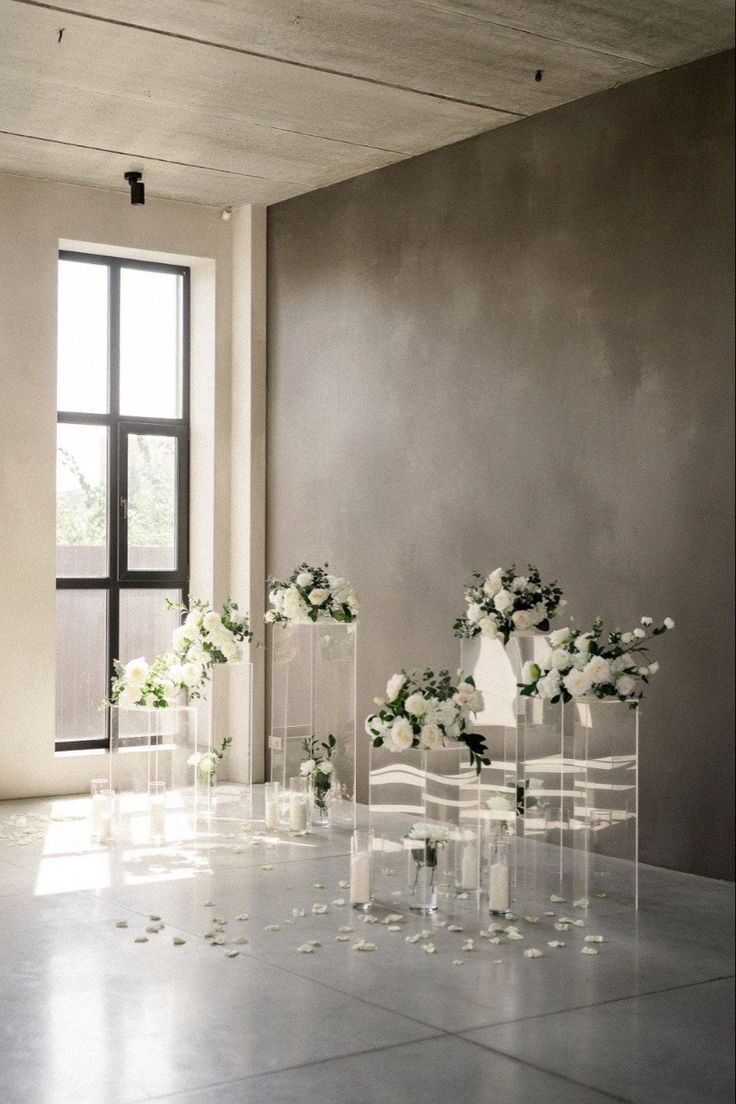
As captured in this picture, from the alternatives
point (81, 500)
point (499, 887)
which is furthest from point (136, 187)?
point (499, 887)

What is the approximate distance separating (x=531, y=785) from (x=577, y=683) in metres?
0.40

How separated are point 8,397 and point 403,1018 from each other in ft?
15.3

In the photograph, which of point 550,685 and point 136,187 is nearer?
point 550,685

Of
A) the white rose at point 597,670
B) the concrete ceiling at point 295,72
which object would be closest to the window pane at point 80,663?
the concrete ceiling at point 295,72

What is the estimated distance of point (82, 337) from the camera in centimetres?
757

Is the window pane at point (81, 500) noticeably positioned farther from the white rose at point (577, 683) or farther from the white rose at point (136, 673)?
the white rose at point (577, 683)

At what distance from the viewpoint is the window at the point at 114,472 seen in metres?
7.50

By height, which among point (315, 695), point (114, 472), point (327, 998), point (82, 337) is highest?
point (82, 337)

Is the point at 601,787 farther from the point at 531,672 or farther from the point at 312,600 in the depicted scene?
the point at 312,600

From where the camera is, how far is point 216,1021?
135 inches

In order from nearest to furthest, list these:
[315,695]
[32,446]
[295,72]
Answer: [295,72] < [315,695] < [32,446]

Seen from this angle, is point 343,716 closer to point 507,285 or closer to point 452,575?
point 452,575

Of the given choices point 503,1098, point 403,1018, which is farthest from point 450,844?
point 503,1098

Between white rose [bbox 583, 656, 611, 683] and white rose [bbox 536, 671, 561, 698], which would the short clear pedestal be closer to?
white rose [bbox 536, 671, 561, 698]
